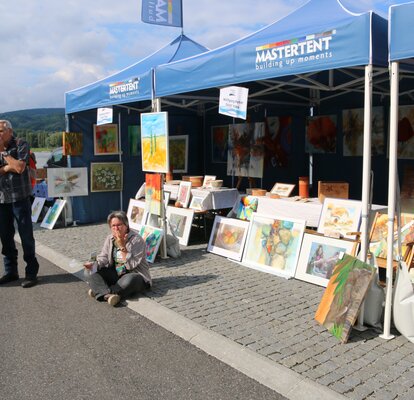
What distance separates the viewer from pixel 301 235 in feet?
18.7

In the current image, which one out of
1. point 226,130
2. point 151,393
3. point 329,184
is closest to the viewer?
point 151,393

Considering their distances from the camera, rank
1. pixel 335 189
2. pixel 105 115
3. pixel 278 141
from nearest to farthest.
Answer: pixel 335 189 → pixel 105 115 → pixel 278 141

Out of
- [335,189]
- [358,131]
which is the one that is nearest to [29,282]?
[335,189]

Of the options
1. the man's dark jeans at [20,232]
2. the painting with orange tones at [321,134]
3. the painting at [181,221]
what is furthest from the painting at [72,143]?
the painting with orange tones at [321,134]

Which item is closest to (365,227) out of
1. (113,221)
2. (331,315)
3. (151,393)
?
(331,315)

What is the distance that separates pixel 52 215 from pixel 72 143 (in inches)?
62.1

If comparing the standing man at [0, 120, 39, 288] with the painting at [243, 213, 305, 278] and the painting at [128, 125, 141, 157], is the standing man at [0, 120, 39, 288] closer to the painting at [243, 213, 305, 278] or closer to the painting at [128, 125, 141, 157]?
the painting at [243, 213, 305, 278]

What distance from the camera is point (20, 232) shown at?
18.6ft

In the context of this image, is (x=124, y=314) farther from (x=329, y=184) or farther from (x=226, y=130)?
(x=226, y=130)

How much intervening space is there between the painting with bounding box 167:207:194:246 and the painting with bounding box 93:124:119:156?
9.68 feet

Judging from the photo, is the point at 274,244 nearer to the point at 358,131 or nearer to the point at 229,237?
the point at 229,237

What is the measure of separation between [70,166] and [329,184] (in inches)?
231

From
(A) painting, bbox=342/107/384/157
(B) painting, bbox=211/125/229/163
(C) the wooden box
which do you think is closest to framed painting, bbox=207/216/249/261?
(C) the wooden box

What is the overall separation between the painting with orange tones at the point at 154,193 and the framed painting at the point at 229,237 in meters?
0.95
